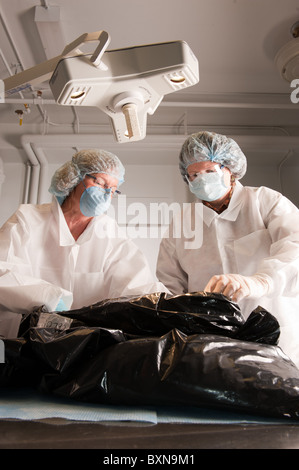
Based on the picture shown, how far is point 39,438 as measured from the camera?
1.76 feet

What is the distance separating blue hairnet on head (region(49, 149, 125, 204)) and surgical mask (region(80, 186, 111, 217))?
9 centimetres

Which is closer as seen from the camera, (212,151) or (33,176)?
(212,151)

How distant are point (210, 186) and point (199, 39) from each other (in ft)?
4.74

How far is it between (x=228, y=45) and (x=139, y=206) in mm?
1476

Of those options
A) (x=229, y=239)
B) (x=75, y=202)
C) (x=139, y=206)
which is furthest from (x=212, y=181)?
(x=139, y=206)

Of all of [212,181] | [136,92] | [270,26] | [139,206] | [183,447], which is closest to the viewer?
[183,447]

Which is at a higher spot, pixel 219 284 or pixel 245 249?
pixel 245 249

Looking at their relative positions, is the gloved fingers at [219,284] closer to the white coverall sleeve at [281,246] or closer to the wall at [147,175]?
the white coverall sleeve at [281,246]

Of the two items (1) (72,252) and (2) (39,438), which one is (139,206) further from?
(2) (39,438)

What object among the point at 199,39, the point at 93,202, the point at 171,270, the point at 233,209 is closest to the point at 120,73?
the point at 93,202

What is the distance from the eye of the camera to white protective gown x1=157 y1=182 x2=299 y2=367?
1.39m

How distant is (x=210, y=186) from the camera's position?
1.65 meters

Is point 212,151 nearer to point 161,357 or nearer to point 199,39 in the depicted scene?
point 161,357

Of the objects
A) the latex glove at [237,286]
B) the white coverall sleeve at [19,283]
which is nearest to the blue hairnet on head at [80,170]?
the white coverall sleeve at [19,283]
